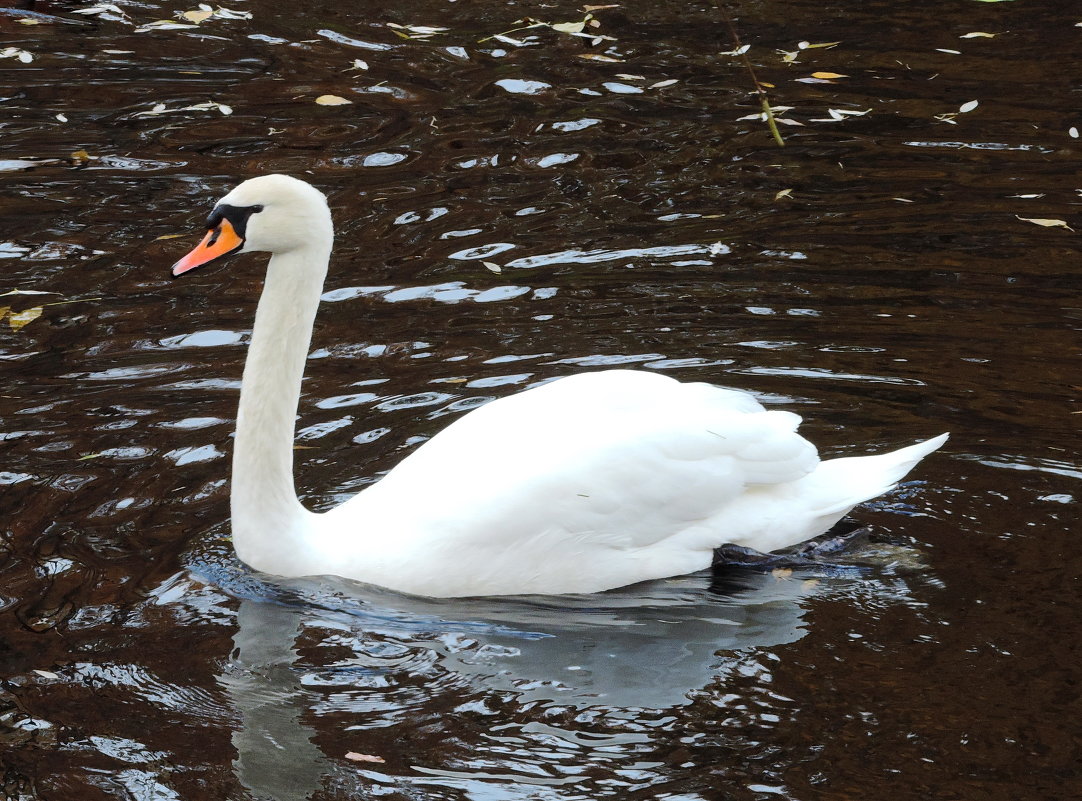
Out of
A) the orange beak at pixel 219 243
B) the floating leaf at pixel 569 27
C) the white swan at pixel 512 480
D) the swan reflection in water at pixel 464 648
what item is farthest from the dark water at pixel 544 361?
the orange beak at pixel 219 243

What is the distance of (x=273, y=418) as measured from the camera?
5719 mm

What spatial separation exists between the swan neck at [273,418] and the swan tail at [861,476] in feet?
6.54

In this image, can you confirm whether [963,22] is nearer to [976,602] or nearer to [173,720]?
[976,602]

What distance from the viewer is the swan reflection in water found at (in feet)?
16.4

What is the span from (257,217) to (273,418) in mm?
747

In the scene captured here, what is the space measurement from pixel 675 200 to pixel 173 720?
5.41 m

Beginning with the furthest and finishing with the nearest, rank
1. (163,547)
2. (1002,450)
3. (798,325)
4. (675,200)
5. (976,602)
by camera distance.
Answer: (675,200)
(798,325)
(1002,450)
(163,547)
(976,602)

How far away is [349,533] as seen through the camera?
5695mm

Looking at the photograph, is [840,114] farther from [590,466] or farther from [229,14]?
[590,466]

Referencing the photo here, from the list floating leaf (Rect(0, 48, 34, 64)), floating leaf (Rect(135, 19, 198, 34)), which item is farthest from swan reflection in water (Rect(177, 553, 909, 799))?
floating leaf (Rect(135, 19, 198, 34))

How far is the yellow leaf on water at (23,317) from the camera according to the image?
7961mm

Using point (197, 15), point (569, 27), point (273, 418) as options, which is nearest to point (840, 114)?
point (569, 27)

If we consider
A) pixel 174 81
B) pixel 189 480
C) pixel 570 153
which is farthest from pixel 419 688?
pixel 174 81

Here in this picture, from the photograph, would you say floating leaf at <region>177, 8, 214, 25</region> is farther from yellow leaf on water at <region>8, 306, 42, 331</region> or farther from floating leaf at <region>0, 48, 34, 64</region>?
yellow leaf on water at <region>8, 306, 42, 331</region>
